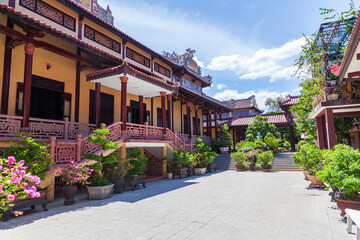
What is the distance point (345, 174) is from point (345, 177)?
64 millimetres

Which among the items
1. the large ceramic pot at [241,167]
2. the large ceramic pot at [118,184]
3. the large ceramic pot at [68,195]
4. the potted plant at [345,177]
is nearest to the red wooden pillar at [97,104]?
the large ceramic pot at [118,184]

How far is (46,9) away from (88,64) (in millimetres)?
2464

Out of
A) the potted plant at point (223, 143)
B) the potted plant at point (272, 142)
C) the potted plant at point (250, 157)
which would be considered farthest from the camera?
the potted plant at point (223, 143)

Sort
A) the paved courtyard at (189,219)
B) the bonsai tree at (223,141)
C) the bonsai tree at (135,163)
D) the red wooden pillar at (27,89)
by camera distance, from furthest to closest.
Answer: the bonsai tree at (223,141)
the bonsai tree at (135,163)
the red wooden pillar at (27,89)
the paved courtyard at (189,219)

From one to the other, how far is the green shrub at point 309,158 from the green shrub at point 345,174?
10.9 ft

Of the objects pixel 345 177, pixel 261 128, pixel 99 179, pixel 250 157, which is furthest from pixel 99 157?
pixel 261 128

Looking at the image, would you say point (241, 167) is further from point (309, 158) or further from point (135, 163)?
point (135, 163)

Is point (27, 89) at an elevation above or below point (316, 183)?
above

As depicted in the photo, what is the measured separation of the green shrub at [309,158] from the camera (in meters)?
7.98

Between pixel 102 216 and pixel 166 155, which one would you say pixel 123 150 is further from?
pixel 102 216

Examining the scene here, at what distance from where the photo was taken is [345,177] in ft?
14.7

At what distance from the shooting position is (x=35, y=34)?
751cm

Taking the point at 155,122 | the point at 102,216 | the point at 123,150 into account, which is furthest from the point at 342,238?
the point at 155,122

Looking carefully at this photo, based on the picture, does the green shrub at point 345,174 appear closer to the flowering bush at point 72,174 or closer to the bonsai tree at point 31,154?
the flowering bush at point 72,174
